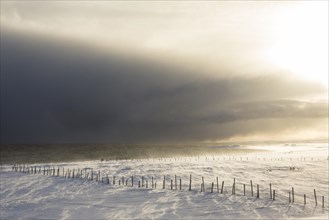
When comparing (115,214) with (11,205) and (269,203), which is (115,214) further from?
(269,203)

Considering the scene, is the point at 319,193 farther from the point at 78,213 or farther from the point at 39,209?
the point at 39,209

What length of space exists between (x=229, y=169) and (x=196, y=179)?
15873 mm

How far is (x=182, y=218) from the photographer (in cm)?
3428

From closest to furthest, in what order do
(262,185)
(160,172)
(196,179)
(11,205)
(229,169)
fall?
(11,205)
(262,185)
(196,179)
(160,172)
(229,169)

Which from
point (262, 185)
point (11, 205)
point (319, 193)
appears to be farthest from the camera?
point (262, 185)

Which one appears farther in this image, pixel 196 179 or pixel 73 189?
pixel 196 179

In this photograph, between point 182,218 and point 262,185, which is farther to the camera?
point 262,185

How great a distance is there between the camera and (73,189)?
5025 centimetres

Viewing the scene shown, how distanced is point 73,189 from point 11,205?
10.7m

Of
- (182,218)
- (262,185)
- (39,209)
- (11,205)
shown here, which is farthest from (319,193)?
(11,205)

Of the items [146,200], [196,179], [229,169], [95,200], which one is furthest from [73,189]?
[229,169]

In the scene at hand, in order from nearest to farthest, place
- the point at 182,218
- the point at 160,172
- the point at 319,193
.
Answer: the point at 182,218
the point at 319,193
the point at 160,172

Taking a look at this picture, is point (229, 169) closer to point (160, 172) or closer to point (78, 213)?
point (160, 172)

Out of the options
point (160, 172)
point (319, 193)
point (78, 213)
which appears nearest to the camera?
point (78, 213)
